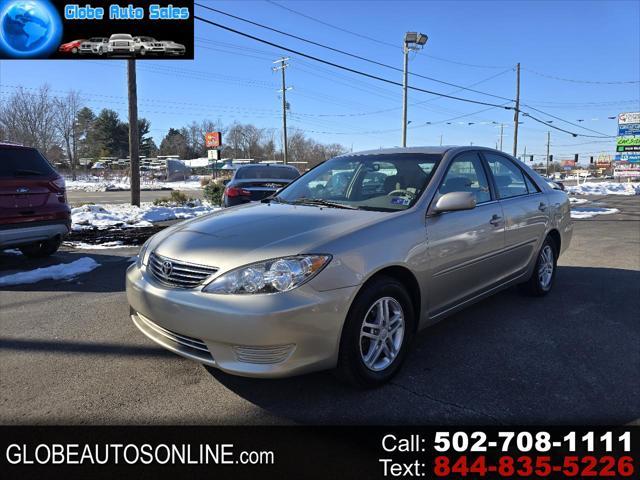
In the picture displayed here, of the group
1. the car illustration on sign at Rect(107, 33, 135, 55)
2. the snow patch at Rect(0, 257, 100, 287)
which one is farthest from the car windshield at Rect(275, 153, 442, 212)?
the car illustration on sign at Rect(107, 33, 135, 55)

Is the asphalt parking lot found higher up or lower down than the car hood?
lower down

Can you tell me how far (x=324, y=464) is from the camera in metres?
2.28

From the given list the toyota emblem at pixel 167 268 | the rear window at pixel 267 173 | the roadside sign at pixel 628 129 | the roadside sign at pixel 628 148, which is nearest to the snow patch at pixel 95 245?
the rear window at pixel 267 173

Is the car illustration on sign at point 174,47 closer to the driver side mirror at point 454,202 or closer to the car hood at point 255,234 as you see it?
the car hood at point 255,234

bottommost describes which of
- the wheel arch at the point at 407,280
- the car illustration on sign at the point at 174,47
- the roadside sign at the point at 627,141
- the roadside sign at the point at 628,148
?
the wheel arch at the point at 407,280

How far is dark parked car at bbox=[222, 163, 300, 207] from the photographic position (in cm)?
955

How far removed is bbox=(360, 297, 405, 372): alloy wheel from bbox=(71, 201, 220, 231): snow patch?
7.98 m

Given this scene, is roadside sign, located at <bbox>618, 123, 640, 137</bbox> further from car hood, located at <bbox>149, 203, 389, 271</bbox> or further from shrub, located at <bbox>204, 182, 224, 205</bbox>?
car hood, located at <bbox>149, 203, 389, 271</bbox>

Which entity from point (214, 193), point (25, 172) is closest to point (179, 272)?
point (25, 172)

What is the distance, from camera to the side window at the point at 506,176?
14.5 ft

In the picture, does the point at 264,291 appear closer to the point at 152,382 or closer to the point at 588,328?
the point at 152,382

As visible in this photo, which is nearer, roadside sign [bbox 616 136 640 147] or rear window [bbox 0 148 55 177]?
rear window [bbox 0 148 55 177]

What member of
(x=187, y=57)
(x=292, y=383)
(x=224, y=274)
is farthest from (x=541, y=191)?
(x=187, y=57)

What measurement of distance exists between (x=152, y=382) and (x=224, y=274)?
1074mm
